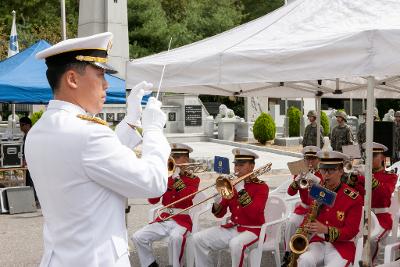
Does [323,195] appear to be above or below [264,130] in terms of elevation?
above

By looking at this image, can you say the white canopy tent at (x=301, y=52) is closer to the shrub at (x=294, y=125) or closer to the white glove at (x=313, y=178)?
the white glove at (x=313, y=178)

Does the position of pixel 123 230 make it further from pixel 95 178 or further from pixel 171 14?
pixel 171 14

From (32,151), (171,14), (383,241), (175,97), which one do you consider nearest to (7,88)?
(383,241)

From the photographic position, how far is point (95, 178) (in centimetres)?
228

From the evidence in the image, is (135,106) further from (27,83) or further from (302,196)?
(27,83)

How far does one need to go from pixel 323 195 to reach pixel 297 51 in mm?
1177

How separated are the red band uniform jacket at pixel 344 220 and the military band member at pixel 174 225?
170 centimetres

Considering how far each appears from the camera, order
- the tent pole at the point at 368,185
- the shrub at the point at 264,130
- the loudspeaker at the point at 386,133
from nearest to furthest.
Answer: the tent pole at the point at 368,185 → the loudspeaker at the point at 386,133 → the shrub at the point at 264,130

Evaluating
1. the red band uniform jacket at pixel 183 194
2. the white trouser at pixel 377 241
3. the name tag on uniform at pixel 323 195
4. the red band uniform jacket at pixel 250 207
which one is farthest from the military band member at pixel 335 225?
the red band uniform jacket at pixel 183 194

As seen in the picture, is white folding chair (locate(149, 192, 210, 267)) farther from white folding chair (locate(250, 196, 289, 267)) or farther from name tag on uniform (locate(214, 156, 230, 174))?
white folding chair (locate(250, 196, 289, 267))

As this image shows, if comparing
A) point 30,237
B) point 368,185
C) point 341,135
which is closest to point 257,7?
point 341,135

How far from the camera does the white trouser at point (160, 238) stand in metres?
6.31

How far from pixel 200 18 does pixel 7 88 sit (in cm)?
3158

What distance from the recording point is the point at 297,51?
4.71 meters
